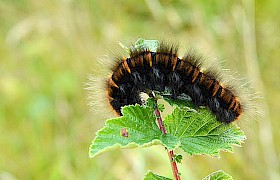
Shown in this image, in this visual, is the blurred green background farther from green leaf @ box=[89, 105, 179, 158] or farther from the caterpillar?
green leaf @ box=[89, 105, 179, 158]

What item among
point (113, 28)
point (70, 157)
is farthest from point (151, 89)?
point (113, 28)

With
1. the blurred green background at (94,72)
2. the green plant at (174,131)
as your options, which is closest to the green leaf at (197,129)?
the green plant at (174,131)

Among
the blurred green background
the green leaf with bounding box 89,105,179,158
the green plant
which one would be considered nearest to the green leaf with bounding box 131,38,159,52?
the green plant

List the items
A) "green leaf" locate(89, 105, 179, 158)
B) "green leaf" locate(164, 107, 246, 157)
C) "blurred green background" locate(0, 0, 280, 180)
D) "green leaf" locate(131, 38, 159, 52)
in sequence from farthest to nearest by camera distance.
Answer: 1. "blurred green background" locate(0, 0, 280, 180)
2. "green leaf" locate(131, 38, 159, 52)
3. "green leaf" locate(164, 107, 246, 157)
4. "green leaf" locate(89, 105, 179, 158)

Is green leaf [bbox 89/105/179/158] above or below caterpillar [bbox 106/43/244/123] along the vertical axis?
below

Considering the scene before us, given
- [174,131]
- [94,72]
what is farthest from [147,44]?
[94,72]

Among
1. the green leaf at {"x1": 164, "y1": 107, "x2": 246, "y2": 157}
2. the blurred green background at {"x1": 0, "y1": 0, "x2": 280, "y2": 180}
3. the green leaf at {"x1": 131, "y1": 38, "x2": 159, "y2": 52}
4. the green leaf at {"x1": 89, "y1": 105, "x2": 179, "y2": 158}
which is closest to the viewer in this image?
the green leaf at {"x1": 89, "y1": 105, "x2": 179, "y2": 158}

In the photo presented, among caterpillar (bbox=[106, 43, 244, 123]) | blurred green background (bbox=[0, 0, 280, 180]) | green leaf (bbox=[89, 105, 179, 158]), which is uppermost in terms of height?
blurred green background (bbox=[0, 0, 280, 180])
